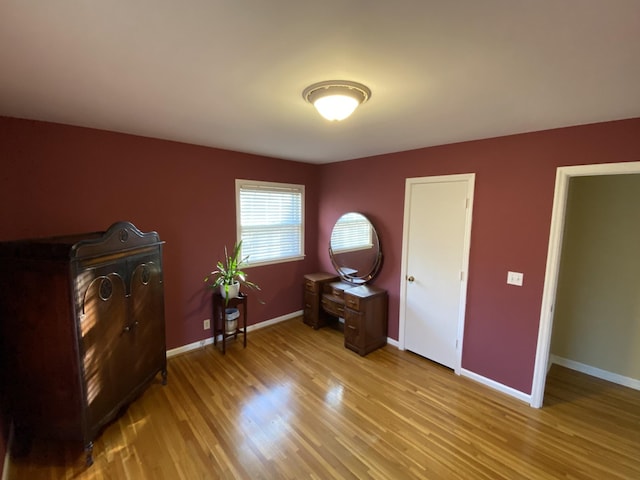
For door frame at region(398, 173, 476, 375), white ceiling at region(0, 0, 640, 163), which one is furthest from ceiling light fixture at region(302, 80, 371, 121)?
door frame at region(398, 173, 476, 375)

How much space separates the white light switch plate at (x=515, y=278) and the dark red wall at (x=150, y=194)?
2.80 m

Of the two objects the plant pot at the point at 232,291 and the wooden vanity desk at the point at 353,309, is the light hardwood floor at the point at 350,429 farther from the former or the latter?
the plant pot at the point at 232,291

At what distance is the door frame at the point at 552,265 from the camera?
2171 millimetres

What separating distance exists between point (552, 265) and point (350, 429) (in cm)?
216

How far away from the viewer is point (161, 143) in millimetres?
2895

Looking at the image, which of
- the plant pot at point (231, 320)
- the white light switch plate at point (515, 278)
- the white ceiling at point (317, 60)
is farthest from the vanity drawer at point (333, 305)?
the white ceiling at point (317, 60)

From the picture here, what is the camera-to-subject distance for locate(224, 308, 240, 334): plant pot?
3330 millimetres

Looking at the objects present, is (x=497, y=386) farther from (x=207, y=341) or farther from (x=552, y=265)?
(x=207, y=341)

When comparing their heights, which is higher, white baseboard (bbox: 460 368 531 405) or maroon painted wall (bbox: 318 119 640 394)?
maroon painted wall (bbox: 318 119 640 394)

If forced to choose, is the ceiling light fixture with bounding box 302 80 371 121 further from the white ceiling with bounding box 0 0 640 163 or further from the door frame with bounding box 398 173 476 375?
the door frame with bounding box 398 173 476 375

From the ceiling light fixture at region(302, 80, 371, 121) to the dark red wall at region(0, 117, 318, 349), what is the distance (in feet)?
6.57

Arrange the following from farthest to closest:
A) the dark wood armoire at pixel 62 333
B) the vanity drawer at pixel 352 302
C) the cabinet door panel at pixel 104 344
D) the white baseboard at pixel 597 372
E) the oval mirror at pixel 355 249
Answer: the oval mirror at pixel 355 249
the vanity drawer at pixel 352 302
the white baseboard at pixel 597 372
the cabinet door panel at pixel 104 344
the dark wood armoire at pixel 62 333

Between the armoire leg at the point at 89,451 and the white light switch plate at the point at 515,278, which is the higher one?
the white light switch plate at the point at 515,278

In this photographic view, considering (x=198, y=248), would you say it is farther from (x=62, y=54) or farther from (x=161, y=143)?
(x=62, y=54)
